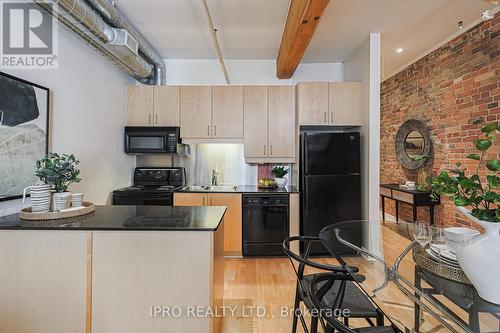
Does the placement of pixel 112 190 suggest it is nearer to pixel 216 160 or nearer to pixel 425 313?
pixel 216 160

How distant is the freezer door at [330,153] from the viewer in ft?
11.3

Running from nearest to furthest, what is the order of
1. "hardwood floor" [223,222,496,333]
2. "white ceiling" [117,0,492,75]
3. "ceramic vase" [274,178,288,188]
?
1. "hardwood floor" [223,222,496,333]
2. "white ceiling" [117,0,492,75]
3. "ceramic vase" [274,178,288,188]

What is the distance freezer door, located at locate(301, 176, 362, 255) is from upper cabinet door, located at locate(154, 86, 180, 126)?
6.76ft

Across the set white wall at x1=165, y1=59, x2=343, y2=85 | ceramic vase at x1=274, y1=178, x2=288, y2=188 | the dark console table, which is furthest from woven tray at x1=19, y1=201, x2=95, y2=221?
the dark console table

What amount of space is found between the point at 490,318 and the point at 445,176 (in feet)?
1.80

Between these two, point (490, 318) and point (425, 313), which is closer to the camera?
point (490, 318)

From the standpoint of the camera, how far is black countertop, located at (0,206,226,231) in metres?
1.60

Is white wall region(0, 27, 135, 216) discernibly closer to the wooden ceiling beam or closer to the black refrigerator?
the wooden ceiling beam

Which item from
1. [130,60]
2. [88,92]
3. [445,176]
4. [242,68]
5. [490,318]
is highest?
[242,68]

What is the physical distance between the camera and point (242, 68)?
413 cm

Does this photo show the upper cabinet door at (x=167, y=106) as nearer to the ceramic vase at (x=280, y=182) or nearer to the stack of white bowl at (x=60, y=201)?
the ceramic vase at (x=280, y=182)

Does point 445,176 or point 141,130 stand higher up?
point 141,130

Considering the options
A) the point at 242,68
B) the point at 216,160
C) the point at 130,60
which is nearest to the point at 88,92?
the point at 130,60

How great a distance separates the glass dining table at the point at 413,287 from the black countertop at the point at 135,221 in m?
0.84
